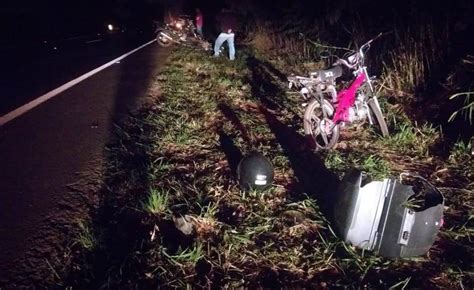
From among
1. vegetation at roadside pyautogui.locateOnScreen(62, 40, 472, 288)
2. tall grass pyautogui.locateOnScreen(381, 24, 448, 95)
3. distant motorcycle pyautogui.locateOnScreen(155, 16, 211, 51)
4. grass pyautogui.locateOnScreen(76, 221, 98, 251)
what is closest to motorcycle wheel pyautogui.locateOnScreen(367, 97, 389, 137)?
vegetation at roadside pyautogui.locateOnScreen(62, 40, 472, 288)

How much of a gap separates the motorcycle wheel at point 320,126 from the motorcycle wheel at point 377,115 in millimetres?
609

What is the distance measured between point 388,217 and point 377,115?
2.54 meters

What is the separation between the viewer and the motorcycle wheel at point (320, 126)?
4711 millimetres

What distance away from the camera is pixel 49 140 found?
4.61 m

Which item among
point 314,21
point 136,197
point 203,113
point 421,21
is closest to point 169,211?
point 136,197

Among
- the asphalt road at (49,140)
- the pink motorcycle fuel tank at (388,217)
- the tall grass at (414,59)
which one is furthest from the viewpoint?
the tall grass at (414,59)

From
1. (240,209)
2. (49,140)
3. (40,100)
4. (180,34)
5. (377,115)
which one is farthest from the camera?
(180,34)

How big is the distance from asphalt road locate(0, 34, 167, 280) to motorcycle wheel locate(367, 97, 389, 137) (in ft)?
11.9

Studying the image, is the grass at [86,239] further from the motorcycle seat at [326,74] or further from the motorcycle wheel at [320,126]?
the motorcycle seat at [326,74]

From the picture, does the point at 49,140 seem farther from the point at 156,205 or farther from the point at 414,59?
the point at 414,59

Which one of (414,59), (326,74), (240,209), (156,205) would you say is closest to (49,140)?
(156,205)

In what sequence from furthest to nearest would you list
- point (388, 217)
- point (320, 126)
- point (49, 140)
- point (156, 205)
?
point (320, 126)
point (49, 140)
point (156, 205)
point (388, 217)

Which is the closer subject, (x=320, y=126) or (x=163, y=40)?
(x=320, y=126)

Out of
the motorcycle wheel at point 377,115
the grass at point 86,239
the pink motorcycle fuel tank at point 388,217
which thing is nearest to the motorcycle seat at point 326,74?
the motorcycle wheel at point 377,115
